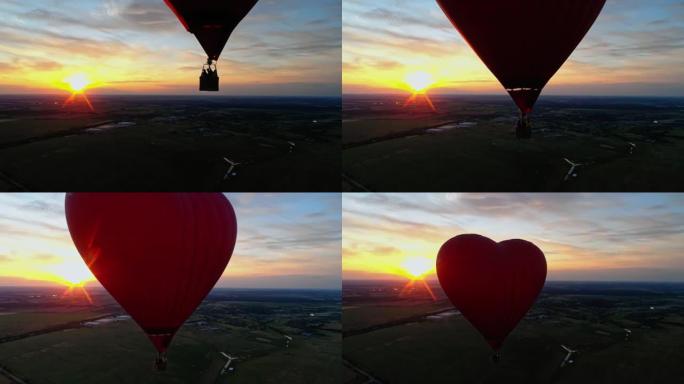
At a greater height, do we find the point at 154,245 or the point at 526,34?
the point at 526,34

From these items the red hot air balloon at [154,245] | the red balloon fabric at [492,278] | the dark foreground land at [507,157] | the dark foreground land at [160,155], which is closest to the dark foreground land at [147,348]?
the dark foreground land at [160,155]

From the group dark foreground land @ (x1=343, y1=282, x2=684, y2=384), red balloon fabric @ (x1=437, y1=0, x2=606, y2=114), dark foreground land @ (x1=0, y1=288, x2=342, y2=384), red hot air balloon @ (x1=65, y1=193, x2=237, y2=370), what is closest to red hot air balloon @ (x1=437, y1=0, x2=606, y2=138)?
red balloon fabric @ (x1=437, y1=0, x2=606, y2=114)

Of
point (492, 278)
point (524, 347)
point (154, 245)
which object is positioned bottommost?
point (524, 347)

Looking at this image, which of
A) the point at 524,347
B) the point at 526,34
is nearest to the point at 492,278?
the point at 526,34

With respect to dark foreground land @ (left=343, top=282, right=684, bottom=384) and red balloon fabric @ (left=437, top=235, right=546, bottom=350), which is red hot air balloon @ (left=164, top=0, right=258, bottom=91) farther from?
dark foreground land @ (left=343, top=282, right=684, bottom=384)

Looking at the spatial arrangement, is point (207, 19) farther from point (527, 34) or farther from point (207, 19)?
point (527, 34)
